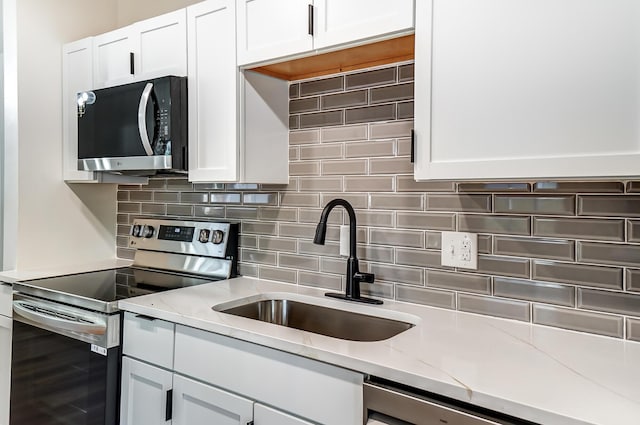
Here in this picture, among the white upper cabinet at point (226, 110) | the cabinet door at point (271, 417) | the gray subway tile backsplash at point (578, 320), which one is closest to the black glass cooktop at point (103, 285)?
the white upper cabinet at point (226, 110)

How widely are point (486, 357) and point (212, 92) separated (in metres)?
1.40

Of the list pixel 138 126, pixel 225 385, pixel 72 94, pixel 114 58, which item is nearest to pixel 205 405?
pixel 225 385

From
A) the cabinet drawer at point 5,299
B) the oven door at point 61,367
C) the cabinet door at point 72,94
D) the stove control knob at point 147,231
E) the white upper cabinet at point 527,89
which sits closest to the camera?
the white upper cabinet at point 527,89

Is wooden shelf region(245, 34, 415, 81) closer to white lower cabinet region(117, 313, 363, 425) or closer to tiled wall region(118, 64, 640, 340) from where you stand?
tiled wall region(118, 64, 640, 340)

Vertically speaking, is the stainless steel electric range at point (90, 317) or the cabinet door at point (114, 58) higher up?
the cabinet door at point (114, 58)

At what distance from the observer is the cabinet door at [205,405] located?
139cm

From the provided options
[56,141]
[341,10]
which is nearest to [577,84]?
[341,10]

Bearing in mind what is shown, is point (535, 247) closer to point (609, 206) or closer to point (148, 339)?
point (609, 206)

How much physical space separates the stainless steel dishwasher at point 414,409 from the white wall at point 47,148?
2.03 m

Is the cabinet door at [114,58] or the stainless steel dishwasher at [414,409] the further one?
the cabinet door at [114,58]

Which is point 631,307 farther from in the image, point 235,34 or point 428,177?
point 235,34

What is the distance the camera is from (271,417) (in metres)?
1.32

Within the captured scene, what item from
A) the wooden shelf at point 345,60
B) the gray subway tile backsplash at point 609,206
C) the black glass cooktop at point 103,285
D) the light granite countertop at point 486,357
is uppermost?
the wooden shelf at point 345,60

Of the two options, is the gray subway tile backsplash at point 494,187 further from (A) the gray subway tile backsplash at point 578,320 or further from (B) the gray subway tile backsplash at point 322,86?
(B) the gray subway tile backsplash at point 322,86
